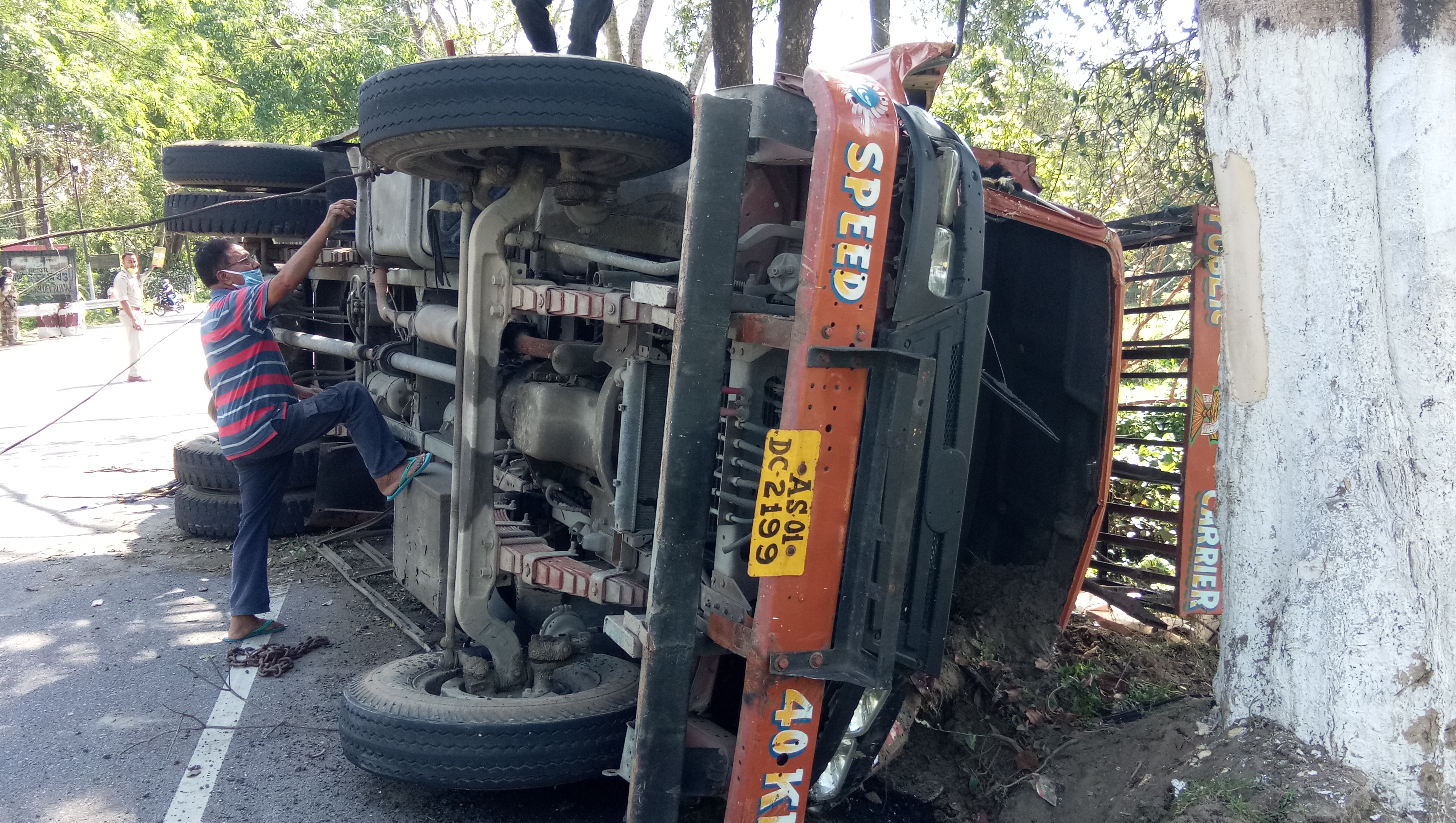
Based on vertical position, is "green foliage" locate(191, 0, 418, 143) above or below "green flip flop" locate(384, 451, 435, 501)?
above

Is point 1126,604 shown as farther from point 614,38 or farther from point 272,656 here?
point 614,38

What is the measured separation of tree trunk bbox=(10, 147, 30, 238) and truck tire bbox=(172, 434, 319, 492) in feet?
78.4

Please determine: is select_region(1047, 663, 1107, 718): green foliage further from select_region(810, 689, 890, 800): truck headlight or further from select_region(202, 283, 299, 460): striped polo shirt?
select_region(202, 283, 299, 460): striped polo shirt

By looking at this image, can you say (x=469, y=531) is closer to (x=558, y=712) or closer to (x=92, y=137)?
(x=558, y=712)

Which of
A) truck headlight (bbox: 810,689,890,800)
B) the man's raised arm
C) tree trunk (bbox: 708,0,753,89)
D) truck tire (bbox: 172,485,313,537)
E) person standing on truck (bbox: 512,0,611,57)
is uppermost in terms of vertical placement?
tree trunk (bbox: 708,0,753,89)

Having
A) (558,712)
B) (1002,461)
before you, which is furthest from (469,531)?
(1002,461)

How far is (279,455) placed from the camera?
491 cm

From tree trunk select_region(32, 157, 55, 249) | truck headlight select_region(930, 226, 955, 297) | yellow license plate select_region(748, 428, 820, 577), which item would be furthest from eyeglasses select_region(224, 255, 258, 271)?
tree trunk select_region(32, 157, 55, 249)

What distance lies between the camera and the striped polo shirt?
15.3 feet

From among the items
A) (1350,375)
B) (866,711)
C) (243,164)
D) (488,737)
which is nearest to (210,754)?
(488,737)

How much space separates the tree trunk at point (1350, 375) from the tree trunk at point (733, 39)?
5972 millimetres

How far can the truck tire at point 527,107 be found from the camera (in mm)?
3016

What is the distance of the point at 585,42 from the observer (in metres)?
4.61

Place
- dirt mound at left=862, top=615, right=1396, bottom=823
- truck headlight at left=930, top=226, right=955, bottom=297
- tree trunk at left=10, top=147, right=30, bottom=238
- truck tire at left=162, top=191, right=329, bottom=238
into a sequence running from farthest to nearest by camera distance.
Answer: tree trunk at left=10, top=147, right=30, bottom=238 < truck tire at left=162, top=191, right=329, bottom=238 < truck headlight at left=930, top=226, right=955, bottom=297 < dirt mound at left=862, top=615, right=1396, bottom=823
